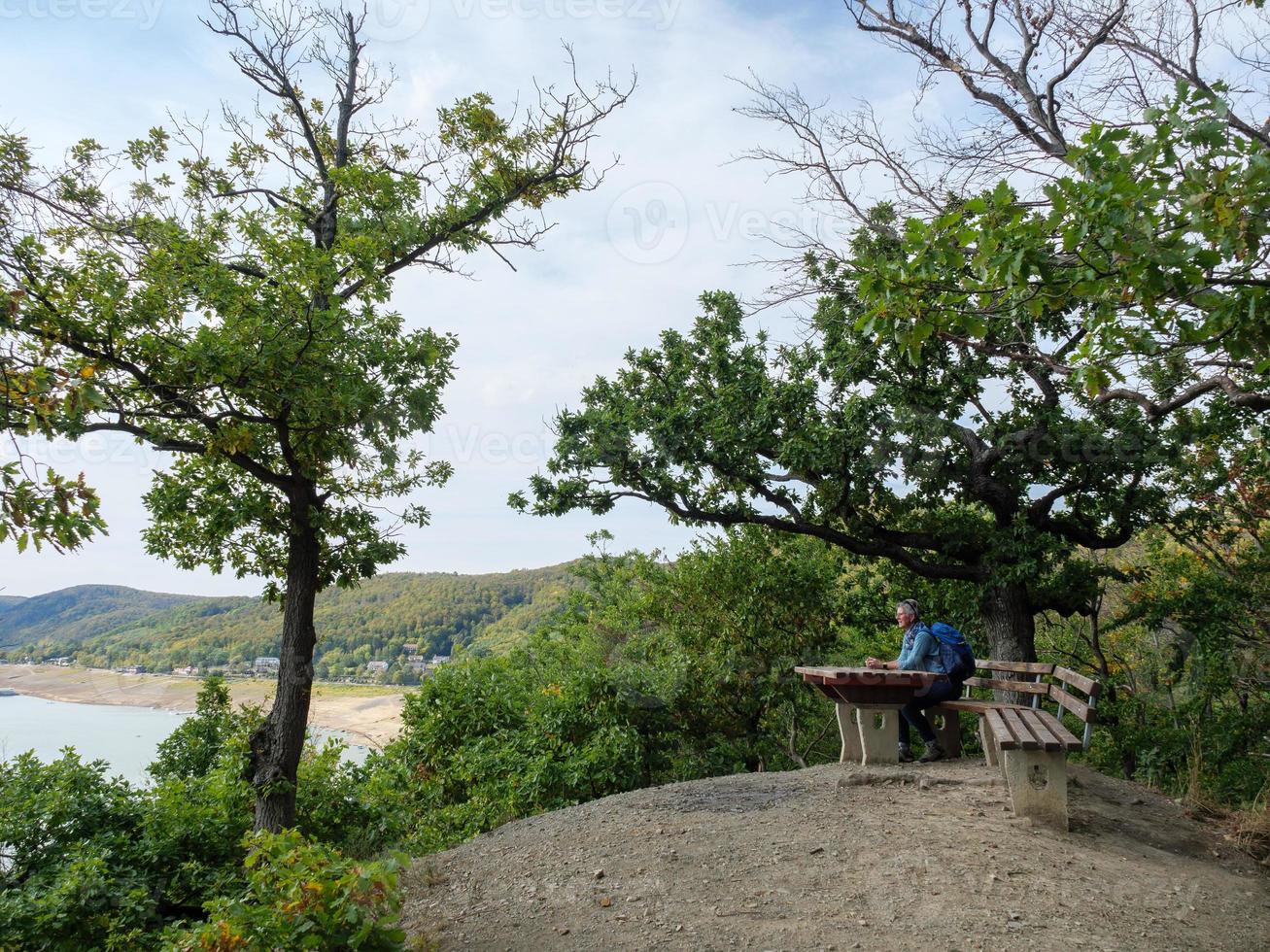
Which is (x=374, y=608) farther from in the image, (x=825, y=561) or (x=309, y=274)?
(x=309, y=274)

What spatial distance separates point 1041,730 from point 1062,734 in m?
0.16

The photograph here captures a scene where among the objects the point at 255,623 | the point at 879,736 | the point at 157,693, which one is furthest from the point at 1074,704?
the point at 255,623

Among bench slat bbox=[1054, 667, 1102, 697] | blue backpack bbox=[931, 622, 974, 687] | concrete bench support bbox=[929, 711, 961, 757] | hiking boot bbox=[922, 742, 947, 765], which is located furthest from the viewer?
concrete bench support bbox=[929, 711, 961, 757]

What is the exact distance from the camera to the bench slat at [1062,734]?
4805mm

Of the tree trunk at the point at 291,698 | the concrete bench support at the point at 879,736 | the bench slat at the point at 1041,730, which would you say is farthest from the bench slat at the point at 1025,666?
the tree trunk at the point at 291,698

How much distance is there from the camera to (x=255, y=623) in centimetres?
1838

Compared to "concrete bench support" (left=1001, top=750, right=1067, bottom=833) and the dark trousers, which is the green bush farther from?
the dark trousers

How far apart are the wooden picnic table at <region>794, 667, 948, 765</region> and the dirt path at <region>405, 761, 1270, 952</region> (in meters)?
0.74

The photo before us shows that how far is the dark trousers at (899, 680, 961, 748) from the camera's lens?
7.10m

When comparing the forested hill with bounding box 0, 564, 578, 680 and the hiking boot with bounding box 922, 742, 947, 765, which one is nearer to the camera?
the hiking boot with bounding box 922, 742, 947, 765

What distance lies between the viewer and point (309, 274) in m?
7.62

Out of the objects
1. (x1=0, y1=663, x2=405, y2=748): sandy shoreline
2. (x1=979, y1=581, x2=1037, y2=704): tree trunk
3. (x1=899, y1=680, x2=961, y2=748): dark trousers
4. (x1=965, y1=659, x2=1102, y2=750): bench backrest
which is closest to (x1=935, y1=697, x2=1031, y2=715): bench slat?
(x1=899, y1=680, x2=961, y2=748): dark trousers

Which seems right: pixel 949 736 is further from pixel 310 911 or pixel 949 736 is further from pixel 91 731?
pixel 91 731

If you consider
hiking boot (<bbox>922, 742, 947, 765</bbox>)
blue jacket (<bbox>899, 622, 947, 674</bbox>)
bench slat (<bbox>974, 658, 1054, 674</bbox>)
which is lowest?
hiking boot (<bbox>922, 742, 947, 765</bbox>)
